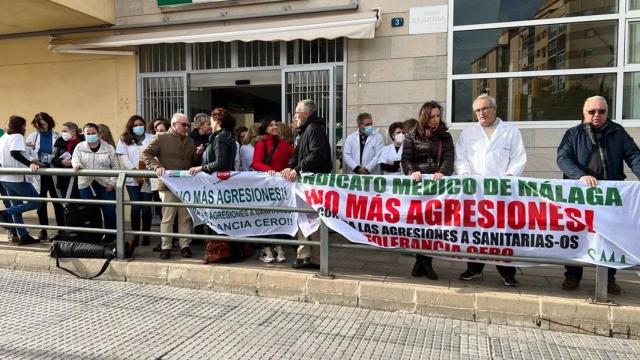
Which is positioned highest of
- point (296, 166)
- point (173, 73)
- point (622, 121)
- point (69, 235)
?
point (173, 73)

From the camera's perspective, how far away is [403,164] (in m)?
4.73

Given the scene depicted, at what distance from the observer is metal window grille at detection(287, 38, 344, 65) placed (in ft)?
24.4

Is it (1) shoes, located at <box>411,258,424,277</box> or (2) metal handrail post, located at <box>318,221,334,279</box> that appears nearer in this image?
(2) metal handrail post, located at <box>318,221,334,279</box>

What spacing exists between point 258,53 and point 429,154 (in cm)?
425

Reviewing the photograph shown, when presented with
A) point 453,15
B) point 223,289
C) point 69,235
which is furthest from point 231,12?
point 223,289

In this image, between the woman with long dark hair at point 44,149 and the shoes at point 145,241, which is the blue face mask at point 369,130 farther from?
the woman with long dark hair at point 44,149

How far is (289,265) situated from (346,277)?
77 centimetres

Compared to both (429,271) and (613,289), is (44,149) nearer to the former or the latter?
(429,271)

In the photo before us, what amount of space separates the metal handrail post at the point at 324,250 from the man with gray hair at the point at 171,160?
1.73 meters

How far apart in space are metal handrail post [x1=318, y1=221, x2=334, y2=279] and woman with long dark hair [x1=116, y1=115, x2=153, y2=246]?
2687mm

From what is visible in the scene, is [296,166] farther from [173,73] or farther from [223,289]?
[173,73]

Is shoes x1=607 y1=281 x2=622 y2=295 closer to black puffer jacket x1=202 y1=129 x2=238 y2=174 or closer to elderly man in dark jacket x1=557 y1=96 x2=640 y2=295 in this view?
elderly man in dark jacket x1=557 y1=96 x2=640 y2=295

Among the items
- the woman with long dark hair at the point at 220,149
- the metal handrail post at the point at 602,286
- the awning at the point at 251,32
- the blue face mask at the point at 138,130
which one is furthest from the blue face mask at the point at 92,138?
the metal handrail post at the point at 602,286

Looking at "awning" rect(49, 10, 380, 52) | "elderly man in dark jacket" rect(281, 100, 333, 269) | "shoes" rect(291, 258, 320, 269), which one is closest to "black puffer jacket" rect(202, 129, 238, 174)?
"elderly man in dark jacket" rect(281, 100, 333, 269)
